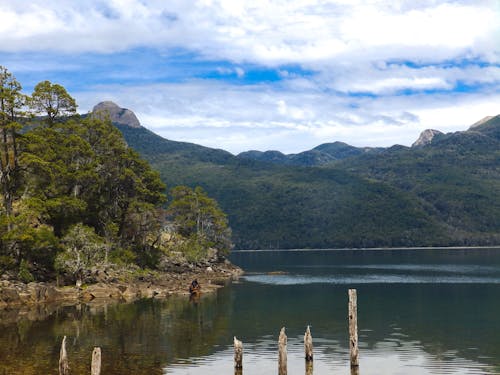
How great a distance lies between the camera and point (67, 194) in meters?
101

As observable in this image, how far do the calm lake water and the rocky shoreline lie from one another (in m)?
4.54

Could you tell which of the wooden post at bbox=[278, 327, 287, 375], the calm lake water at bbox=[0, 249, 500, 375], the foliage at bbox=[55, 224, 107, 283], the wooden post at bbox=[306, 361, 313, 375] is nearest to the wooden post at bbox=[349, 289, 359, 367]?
the calm lake water at bbox=[0, 249, 500, 375]

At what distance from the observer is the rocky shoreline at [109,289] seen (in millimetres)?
80312

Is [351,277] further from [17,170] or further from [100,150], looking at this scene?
[17,170]

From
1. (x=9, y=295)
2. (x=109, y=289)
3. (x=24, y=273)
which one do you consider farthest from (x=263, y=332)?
(x=24, y=273)

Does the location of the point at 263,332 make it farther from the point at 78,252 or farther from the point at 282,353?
the point at 78,252

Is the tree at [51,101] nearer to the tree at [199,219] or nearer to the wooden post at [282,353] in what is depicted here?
the tree at [199,219]

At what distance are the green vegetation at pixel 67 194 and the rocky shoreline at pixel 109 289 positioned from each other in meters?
2.77

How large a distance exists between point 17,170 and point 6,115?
28.2ft

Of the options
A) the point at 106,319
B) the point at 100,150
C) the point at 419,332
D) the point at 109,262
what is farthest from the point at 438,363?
the point at 100,150

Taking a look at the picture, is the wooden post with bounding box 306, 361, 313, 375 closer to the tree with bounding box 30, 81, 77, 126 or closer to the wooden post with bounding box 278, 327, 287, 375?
the wooden post with bounding box 278, 327, 287, 375

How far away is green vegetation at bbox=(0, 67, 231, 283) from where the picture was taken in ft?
287

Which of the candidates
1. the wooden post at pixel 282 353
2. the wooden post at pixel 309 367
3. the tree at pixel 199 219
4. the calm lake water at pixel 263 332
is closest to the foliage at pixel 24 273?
the calm lake water at pixel 263 332

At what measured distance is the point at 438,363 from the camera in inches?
1838
